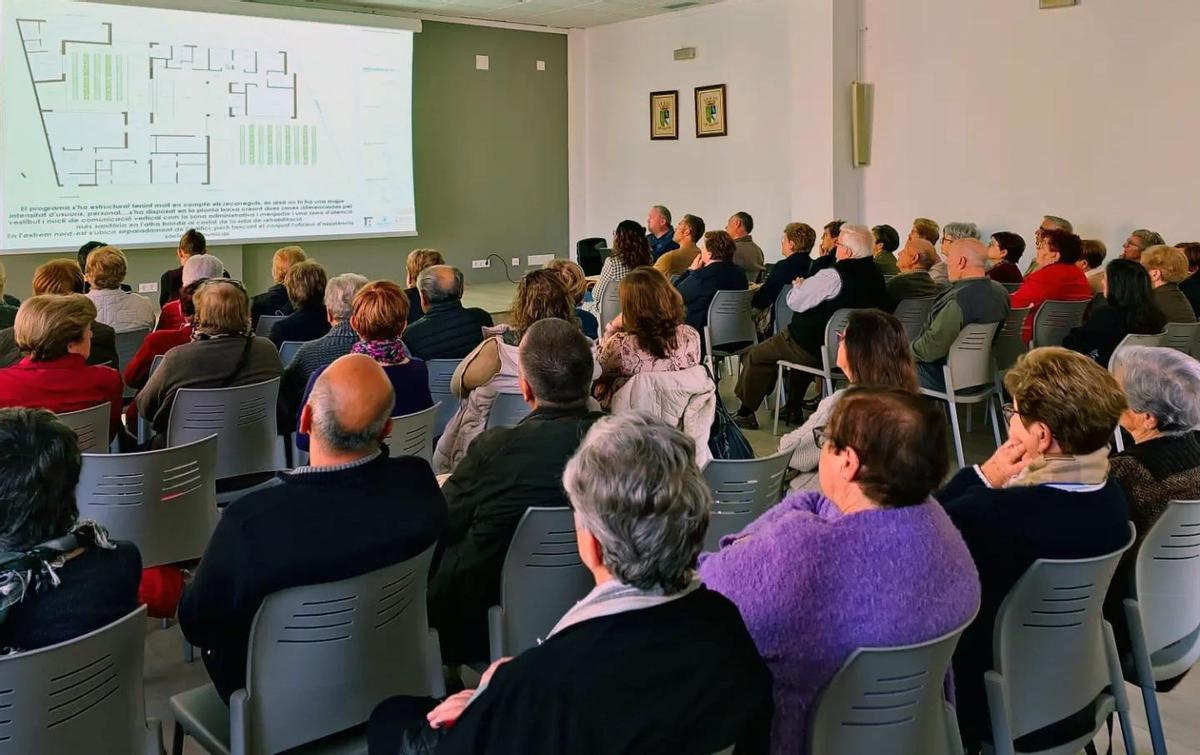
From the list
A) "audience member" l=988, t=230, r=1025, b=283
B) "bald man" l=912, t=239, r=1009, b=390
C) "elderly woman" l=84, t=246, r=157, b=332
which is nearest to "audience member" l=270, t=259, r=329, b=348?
"elderly woman" l=84, t=246, r=157, b=332

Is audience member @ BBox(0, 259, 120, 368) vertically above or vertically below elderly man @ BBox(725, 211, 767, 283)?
below

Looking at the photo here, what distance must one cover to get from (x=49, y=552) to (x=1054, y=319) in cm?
521

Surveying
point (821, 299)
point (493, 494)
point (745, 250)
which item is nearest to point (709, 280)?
point (821, 299)

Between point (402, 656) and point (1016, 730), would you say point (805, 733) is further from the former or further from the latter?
point (402, 656)

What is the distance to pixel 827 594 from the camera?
1.71 meters

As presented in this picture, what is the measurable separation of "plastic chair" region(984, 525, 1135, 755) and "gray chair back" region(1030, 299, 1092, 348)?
148 inches

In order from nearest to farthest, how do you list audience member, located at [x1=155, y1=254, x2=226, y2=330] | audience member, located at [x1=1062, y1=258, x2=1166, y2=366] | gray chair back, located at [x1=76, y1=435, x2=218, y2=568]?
gray chair back, located at [x1=76, y1=435, x2=218, y2=568] < audience member, located at [x1=1062, y1=258, x2=1166, y2=366] < audience member, located at [x1=155, y1=254, x2=226, y2=330]

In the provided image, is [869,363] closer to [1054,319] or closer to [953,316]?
[953,316]

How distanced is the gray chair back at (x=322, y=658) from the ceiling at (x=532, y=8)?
31.1ft

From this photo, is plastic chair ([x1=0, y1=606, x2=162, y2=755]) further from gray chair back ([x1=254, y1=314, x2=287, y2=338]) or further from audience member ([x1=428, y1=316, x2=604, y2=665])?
gray chair back ([x1=254, y1=314, x2=287, y2=338])

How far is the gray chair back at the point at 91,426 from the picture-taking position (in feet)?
10.9

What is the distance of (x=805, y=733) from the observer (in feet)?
5.72

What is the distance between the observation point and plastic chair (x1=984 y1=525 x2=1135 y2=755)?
206cm

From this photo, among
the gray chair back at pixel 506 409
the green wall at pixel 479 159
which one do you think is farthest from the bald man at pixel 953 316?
the green wall at pixel 479 159
